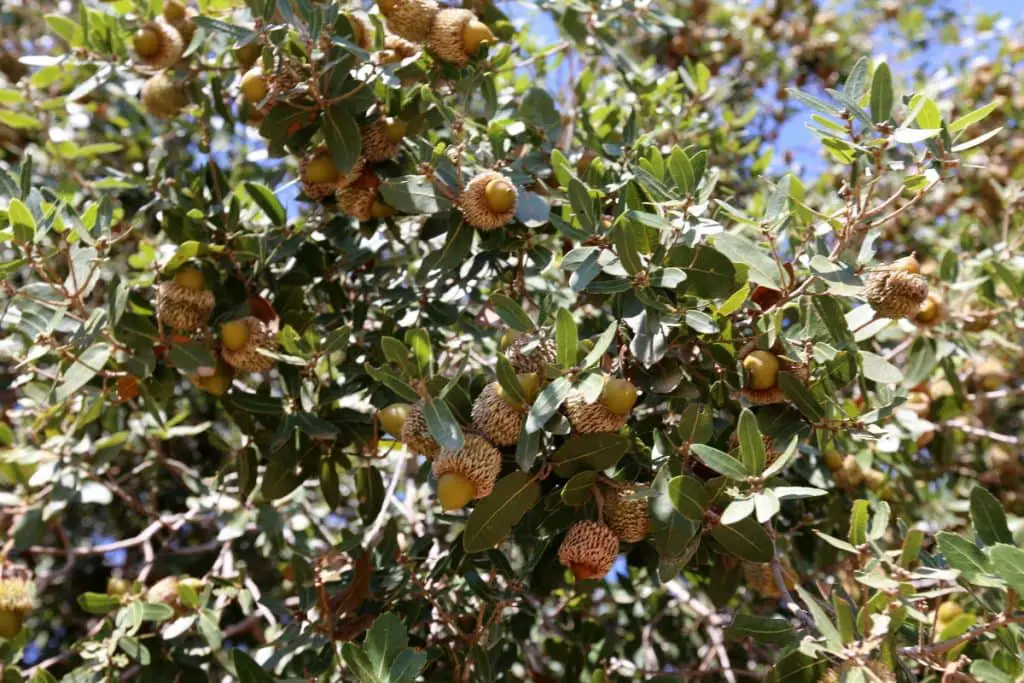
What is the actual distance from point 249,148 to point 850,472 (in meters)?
3.16

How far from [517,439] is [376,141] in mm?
1009

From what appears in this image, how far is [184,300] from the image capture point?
7.50 feet

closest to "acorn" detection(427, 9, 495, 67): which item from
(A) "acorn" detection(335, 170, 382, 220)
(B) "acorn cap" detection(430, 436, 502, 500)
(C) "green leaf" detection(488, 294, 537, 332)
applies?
(A) "acorn" detection(335, 170, 382, 220)

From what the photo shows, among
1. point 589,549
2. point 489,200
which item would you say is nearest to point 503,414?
point 589,549

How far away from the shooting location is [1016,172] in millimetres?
3996

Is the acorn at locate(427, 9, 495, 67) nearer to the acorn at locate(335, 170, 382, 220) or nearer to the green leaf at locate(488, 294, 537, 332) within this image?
the acorn at locate(335, 170, 382, 220)

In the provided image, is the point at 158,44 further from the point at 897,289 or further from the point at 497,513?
the point at 897,289

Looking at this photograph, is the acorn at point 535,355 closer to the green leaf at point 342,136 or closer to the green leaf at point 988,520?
the green leaf at point 342,136

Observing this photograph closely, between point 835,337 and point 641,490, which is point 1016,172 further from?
point 641,490

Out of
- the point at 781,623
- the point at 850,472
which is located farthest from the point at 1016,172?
the point at 781,623

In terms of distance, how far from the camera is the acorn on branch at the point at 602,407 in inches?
68.5

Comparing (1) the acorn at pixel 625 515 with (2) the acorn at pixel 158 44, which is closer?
(1) the acorn at pixel 625 515

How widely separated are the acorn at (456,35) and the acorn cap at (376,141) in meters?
0.25

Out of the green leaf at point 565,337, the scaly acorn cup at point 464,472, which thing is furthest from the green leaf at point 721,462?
the scaly acorn cup at point 464,472
